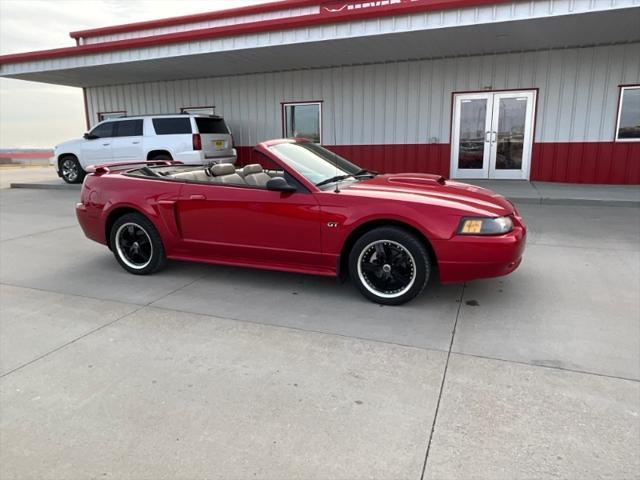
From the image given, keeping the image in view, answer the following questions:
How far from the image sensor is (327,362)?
126 inches

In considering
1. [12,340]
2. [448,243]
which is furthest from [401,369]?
[12,340]

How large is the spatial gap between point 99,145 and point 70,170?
4.86 feet

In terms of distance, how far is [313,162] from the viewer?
15.7 feet

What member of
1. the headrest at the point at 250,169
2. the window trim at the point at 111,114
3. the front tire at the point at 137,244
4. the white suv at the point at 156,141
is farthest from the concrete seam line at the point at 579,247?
the window trim at the point at 111,114

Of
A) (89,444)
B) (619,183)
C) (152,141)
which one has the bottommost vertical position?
(89,444)

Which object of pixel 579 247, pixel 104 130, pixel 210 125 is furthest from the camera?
pixel 104 130

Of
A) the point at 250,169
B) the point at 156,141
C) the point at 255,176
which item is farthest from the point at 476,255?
the point at 156,141

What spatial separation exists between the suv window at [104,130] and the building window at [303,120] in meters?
4.73

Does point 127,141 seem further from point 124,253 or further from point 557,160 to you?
point 557,160

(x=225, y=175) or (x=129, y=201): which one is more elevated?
(x=225, y=175)

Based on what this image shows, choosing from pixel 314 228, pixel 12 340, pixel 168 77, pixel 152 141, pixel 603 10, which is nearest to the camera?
pixel 12 340

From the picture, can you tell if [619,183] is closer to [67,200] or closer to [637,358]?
[637,358]

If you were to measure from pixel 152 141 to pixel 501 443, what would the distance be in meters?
11.6

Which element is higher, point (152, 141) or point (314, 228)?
point (152, 141)
